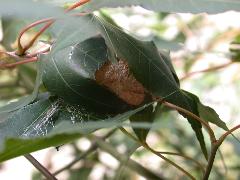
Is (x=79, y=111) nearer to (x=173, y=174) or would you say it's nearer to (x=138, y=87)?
(x=138, y=87)

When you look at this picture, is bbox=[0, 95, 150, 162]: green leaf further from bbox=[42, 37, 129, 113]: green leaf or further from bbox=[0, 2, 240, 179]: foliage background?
bbox=[0, 2, 240, 179]: foliage background

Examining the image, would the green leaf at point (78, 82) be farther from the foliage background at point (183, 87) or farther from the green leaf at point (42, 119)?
the foliage background at point (183, 87)

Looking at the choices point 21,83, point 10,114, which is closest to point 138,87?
point 10,114

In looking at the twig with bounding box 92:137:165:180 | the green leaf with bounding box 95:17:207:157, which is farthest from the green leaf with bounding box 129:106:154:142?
the twig with bounding box 92:137:165:180

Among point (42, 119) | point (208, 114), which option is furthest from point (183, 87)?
point (42, 119)

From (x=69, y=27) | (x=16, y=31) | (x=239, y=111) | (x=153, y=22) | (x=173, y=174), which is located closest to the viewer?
(x=69, y=27)

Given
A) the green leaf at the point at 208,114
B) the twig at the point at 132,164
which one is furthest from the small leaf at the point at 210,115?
the twig at the point at 132,164

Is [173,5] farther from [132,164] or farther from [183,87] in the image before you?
[183,87]
